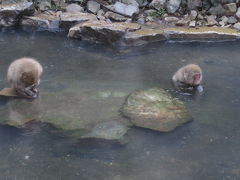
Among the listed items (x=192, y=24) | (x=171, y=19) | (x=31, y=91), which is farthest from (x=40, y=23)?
(x=31, y=91)

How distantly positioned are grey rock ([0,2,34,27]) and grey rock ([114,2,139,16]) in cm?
178

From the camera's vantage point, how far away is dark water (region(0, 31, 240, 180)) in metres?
4.25

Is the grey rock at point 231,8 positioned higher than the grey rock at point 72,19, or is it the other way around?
the grey rock at point 231,8

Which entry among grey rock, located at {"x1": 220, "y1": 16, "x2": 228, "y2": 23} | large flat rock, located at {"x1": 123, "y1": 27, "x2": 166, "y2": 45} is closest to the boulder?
large flat rock, located at {"x1": 123, "y1": 27, "x2": 166, "y2": 45}

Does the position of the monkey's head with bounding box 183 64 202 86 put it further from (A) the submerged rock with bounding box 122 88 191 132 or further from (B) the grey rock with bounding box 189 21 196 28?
(B) the grey rock with bounding box 189 21 196 28

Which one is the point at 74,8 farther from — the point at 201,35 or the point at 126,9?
the point at 201,35

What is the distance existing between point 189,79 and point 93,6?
13.0ft

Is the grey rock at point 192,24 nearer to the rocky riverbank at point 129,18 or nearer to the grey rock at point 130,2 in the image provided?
the rocky riverbank at point 129,18

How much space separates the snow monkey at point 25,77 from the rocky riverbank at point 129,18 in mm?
2592

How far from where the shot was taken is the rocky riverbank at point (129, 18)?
8141 millimetres

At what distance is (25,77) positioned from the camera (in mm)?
5543

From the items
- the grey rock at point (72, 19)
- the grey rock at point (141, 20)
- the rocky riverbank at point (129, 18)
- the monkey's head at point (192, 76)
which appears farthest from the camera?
the grey rock at point (141, 20)

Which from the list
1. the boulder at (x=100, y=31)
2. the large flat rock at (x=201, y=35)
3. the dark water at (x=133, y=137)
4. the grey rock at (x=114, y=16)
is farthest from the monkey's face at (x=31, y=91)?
the grey rock at (x=114, y=16)

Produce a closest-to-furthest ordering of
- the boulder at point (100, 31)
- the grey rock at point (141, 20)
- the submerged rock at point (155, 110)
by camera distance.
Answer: the submerged rock at point (155, 110) < the boulder at point (100, 31) < the grey rock at point (141, 20)
